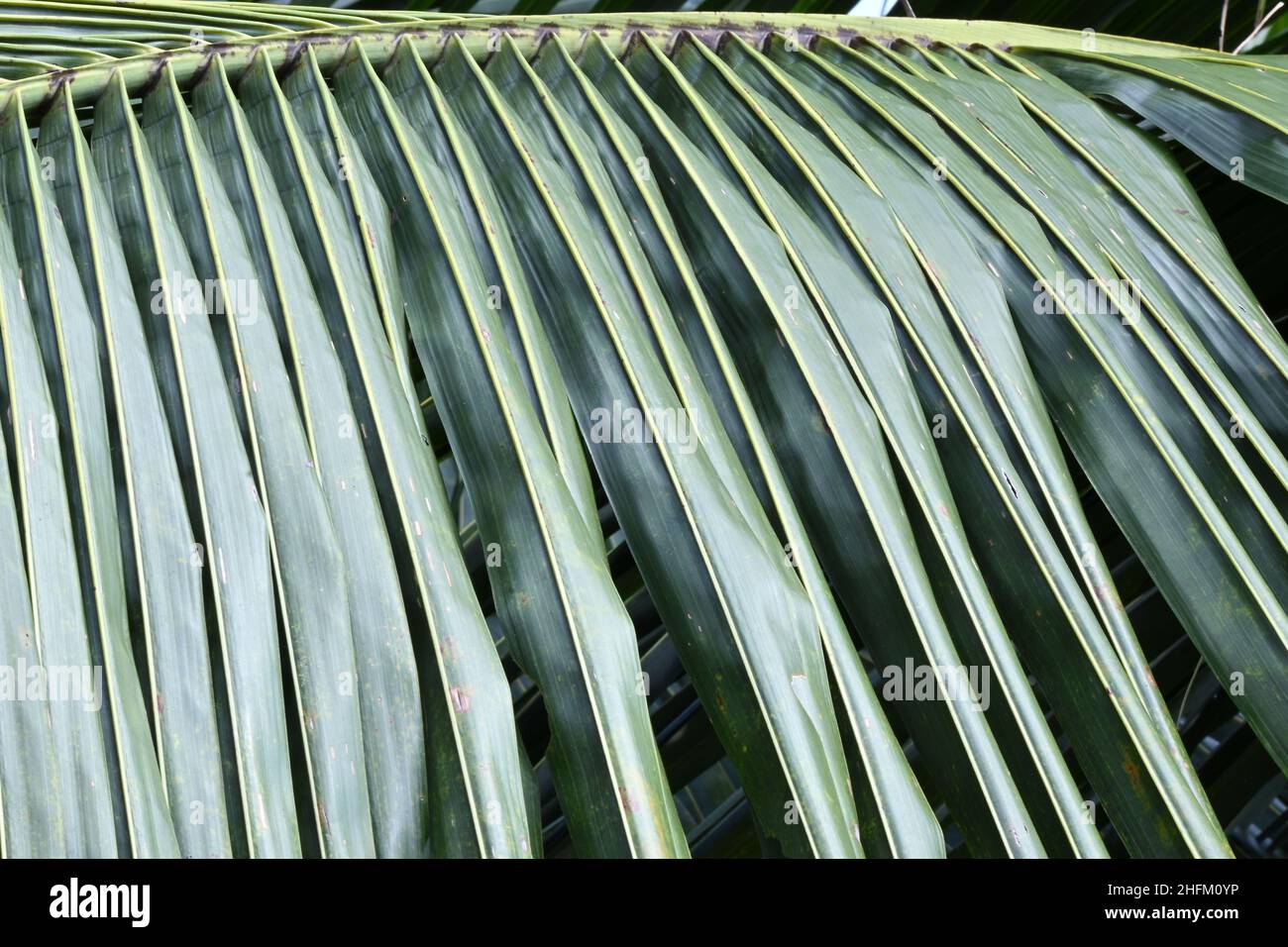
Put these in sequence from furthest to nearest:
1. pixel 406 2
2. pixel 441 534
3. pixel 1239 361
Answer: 1. pixel 406 2
2. pixel 1239 361
3. pixel 441 534

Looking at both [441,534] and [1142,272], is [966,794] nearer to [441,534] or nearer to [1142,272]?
[441,534]

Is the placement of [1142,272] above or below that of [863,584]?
above

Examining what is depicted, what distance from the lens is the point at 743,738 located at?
58 centimetres
